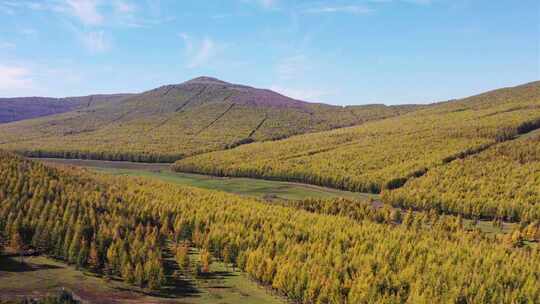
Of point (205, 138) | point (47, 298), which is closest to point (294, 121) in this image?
point (205, 138)

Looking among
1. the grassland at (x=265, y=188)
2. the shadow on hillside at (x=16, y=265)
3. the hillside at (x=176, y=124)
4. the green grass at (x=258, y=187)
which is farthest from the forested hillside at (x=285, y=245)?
the hillside at (x=176, y=124)

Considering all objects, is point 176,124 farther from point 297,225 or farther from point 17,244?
point 17,244

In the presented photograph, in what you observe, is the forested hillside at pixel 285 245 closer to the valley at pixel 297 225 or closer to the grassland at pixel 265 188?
the valley at pixel 297 225

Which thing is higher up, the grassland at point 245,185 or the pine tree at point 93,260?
the grassland at point 245,185

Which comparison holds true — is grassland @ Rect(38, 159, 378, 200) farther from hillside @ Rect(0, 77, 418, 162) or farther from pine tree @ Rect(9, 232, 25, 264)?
pine tree @ Rect(9, 232, 25, 264)

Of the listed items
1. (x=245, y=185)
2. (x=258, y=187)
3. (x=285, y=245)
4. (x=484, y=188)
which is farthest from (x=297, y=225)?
(x=245, y=185)

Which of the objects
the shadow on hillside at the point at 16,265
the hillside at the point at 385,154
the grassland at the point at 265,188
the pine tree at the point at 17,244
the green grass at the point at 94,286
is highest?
the hillside at the point at 385,154
